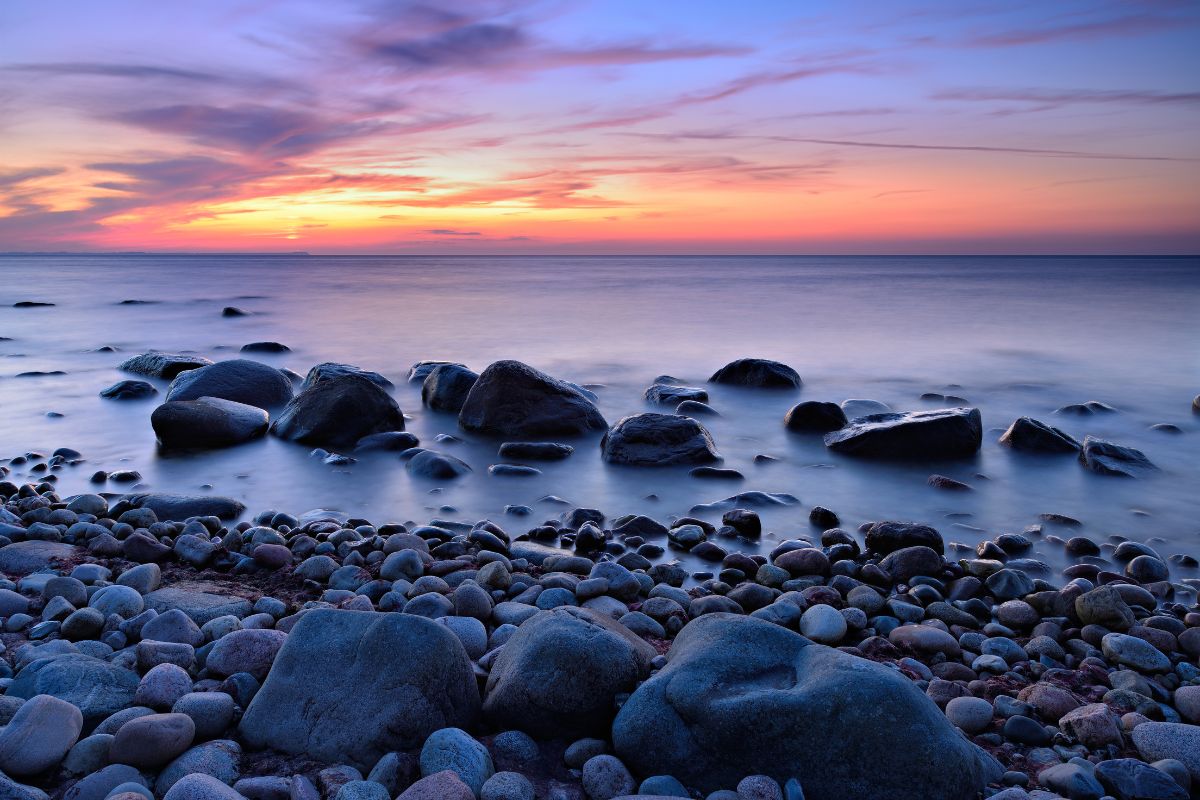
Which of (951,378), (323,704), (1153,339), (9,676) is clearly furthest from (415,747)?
(1153,339)

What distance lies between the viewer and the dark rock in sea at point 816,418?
7570 mm

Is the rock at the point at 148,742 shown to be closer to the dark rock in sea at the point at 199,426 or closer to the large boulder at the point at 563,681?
the large boulder at the point at 563,681

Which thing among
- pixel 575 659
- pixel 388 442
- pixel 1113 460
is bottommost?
pixel 1113 460

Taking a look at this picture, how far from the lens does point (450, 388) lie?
8.44 m

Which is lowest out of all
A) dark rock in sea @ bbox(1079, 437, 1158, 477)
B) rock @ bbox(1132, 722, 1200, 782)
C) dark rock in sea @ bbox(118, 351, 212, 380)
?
dark rock in sea @ bbox(1079, 437, 1158, 477)

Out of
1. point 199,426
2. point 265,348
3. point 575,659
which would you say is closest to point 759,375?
point 199,426

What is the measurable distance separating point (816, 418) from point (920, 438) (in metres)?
1.22

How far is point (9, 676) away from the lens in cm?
280

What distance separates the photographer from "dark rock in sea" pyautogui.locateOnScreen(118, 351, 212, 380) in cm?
1033

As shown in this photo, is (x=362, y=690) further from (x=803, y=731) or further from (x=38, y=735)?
(x=803, y=731)

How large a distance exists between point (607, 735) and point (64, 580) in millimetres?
2461

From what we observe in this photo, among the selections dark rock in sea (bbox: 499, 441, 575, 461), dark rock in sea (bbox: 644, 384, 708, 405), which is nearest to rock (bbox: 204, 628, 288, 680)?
dark rock in sea (bbox: 499, 441, 575, 461)

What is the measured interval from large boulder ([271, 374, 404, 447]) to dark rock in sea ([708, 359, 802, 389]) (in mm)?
4246

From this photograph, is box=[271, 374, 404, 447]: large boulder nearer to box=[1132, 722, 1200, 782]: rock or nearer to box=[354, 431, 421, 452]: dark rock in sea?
box=[354, 431, 421, 452]: dark rock in sea
